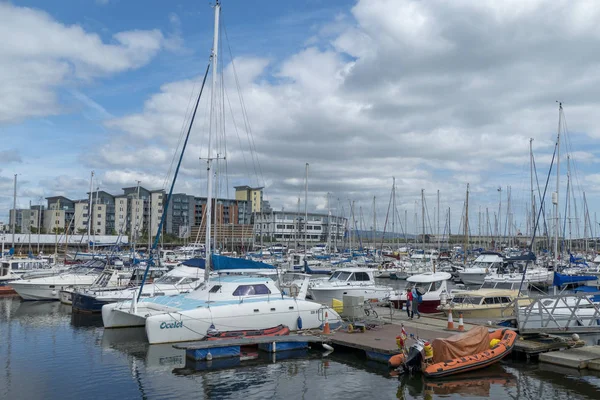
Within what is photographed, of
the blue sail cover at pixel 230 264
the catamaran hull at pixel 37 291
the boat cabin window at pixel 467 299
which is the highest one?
the blue sail cover at pixel 230 264

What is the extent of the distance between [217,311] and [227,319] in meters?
0.53

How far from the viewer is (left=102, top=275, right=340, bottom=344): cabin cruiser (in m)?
21.2

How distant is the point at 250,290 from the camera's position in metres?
23.3

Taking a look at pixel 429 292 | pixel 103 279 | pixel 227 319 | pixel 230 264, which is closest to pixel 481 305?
pixel 429 292

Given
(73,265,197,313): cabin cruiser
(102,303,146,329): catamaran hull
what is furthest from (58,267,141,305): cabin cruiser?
(102,303,146,329): catamaran hull

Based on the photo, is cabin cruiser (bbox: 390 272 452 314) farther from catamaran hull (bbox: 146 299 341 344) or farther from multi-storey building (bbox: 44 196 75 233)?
multi-storey building (bbox: 44 196 75 233)

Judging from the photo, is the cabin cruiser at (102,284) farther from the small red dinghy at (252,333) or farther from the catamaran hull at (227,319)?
the small red dinghy at (252,333)

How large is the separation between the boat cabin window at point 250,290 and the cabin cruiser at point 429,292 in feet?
33.6

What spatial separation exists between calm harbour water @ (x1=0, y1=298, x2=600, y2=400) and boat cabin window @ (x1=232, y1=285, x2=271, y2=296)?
3.76 meters

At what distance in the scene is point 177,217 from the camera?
172 meters

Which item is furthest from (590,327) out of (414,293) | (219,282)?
(219,282)

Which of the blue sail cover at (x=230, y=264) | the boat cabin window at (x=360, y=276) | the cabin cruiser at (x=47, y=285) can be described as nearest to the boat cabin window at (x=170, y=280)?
the blue sail cover at (x=230, y=264)

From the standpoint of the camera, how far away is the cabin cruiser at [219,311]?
836 inches

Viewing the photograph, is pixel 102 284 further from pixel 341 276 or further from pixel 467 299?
pixel 467 299
